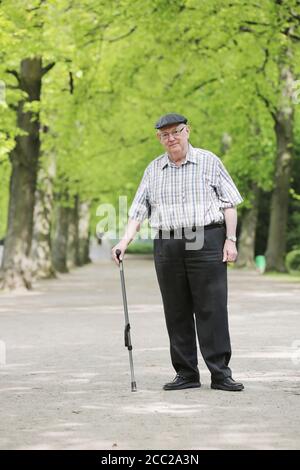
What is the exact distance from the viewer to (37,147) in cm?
2638

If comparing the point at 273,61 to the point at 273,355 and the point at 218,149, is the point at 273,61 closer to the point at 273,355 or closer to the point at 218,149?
the point at 218,149

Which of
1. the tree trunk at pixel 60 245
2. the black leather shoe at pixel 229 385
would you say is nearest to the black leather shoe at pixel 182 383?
the black leather shoe at pixel 229 385

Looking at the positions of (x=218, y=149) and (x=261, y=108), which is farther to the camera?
(x=218, y=149)

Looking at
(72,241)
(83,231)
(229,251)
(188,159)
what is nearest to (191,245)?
(229,251)

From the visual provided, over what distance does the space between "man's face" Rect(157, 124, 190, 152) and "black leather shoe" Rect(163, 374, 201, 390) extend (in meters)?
1.76

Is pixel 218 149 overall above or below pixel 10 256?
above

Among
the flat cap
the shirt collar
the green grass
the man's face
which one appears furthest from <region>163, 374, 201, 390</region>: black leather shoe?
the green grass

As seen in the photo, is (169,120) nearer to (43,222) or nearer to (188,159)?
(188,159)

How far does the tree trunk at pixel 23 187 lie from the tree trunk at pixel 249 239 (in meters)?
17.4

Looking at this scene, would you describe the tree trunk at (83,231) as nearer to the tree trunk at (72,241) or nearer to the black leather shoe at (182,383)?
the tree trunk at (72,241)

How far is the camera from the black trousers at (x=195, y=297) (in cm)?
830

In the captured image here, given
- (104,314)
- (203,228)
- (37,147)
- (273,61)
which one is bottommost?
(104,314)
